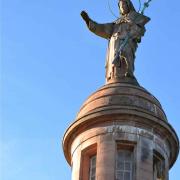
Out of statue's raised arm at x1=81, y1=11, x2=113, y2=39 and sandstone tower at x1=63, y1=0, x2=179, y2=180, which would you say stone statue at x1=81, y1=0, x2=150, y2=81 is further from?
sandstone tower at x1=63, y1=0, x2=179, y2=180

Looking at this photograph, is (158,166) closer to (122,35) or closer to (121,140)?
(121,140)

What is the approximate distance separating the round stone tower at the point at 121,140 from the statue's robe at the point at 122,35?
2.16 meters

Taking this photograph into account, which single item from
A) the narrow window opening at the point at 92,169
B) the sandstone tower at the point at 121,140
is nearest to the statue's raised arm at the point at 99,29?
the sandstone tower at the point at 121,140

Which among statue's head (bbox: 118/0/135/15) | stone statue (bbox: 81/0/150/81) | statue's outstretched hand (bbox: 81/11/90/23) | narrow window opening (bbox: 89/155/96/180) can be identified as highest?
statue's head (bbox: 118/0/135/15)

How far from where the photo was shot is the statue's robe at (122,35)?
28328 mm

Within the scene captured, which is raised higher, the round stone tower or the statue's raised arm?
the statue's raised arm

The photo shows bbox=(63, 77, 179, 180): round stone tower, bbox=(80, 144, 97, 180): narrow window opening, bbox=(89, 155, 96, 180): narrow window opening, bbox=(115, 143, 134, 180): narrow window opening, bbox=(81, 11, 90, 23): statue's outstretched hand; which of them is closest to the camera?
bbox=(115, 143, 134, 180): narrow window opening

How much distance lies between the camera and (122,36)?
2944cm

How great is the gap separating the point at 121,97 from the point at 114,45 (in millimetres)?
3889

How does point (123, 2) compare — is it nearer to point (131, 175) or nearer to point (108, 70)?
point (108, 70)

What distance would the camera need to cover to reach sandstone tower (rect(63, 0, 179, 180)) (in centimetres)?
2427

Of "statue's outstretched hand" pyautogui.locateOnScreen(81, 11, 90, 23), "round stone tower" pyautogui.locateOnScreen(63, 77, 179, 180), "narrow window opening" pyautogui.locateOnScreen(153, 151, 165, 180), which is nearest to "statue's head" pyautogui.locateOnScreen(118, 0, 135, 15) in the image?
"statue's outstretched hand" pyautogui.locateOnScreen(81, 11, 90, 23)

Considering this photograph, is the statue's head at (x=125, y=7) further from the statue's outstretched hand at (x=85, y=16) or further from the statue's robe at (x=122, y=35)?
the statue's outstretched hand at (x=85, y=16)

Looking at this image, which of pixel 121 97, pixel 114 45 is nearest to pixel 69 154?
pixel 121 97
